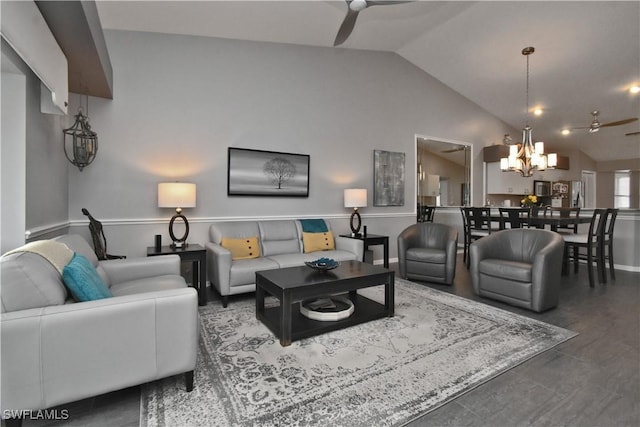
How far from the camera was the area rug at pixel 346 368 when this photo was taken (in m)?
1.69

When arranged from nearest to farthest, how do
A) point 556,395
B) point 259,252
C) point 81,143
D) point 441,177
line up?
point 556,395, point 81,143, point 259,252, point 441,177

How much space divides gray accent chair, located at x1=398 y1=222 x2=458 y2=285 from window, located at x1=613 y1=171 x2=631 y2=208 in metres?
8.34

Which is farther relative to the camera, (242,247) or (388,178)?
(388,178)

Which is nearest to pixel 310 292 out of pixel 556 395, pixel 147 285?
pixel 147 285

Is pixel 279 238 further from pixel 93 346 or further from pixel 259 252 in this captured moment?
pixel 93 346

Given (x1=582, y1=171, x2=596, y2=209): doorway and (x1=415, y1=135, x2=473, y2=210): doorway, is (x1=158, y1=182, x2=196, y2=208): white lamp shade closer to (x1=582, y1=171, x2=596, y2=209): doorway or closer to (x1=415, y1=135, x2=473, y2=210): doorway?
(x1=415, y1=135, x2=473, y2=210): doorway

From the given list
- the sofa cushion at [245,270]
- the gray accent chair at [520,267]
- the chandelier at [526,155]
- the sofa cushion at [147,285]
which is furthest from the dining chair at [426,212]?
the sofa cushion at [147,285]

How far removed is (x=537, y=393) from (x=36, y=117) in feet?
13.0

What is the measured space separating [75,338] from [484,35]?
6273 millimetres

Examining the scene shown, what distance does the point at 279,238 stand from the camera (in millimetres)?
4316

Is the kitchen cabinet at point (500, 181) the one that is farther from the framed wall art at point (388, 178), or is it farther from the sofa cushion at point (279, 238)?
the sofa cushion at point (279, 238)


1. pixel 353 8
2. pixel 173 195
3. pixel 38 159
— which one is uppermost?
pixel 353 8

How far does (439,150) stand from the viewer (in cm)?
807

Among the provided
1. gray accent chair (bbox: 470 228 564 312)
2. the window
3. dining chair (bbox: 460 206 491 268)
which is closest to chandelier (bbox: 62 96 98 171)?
gray accent chair (bbox: 470 228 564 312)
